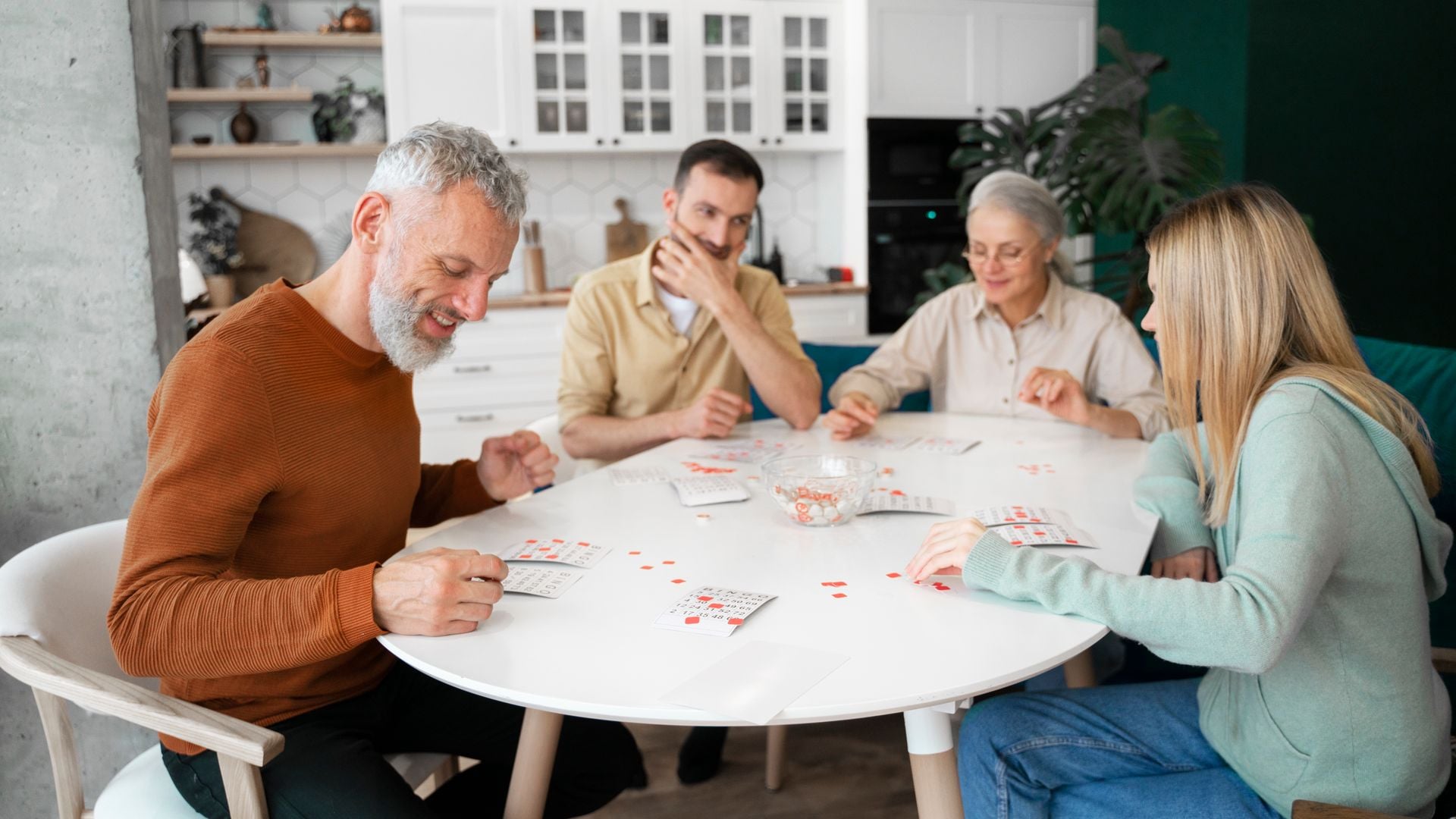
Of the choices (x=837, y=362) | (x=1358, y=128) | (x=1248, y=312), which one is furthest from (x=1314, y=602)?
(x=1358, y=128)

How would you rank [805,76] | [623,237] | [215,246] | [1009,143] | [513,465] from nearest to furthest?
1. [513,465]
2. [1009,143]
3. [215,246]
4. [805,76]
5. [623,237]

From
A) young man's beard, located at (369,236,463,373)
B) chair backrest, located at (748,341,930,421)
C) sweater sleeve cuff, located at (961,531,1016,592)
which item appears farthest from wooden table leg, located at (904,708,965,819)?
chair backrest, located at (748,341,930,421)

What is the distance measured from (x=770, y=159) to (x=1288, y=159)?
246 cm

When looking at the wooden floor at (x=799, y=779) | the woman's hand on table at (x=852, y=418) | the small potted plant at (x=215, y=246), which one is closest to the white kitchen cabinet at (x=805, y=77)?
the small potted plant at (x=215, y=246)

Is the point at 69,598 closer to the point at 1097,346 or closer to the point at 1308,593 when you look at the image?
the point at 1308,593

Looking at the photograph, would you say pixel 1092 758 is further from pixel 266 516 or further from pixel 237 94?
pixel 237 94

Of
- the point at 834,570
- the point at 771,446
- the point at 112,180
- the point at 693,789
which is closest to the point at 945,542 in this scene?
the point at 834,570

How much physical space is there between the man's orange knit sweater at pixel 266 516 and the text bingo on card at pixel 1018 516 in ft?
2.85

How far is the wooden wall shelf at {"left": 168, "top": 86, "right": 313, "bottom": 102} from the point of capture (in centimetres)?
487

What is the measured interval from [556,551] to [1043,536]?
0.67m

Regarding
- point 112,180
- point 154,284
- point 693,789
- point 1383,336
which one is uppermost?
point 112,180

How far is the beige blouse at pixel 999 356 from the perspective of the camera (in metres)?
2.67

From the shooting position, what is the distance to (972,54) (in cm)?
538

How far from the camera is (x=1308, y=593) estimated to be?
3.87 ft
